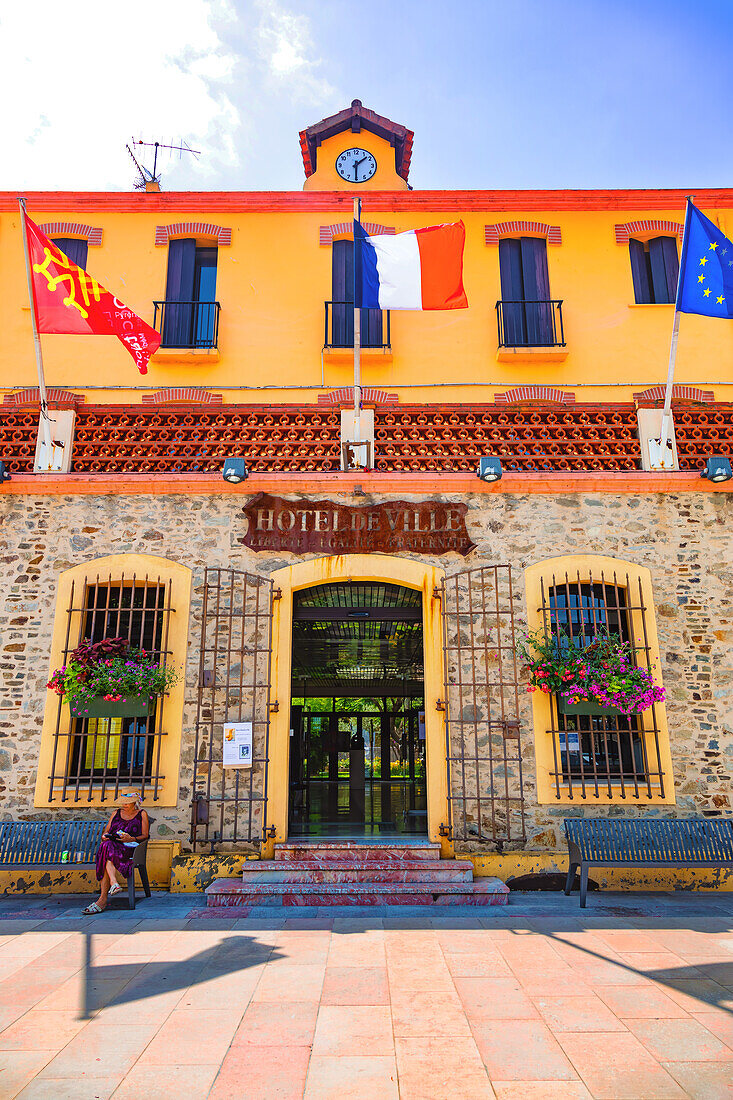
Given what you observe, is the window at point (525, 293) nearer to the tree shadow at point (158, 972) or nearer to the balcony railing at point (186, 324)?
the balcony railing at point (186, 324)

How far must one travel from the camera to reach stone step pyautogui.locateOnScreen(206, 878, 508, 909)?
22.9 feet

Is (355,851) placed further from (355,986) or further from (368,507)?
(368,507)

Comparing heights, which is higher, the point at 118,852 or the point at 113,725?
the point at 113,725

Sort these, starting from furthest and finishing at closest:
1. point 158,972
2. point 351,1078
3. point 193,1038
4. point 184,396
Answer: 1. point 184,396
2. point 158,972
3. point 193,1038
4. point 351,1078

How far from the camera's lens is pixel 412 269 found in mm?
8414

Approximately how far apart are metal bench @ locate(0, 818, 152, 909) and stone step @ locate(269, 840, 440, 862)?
5.15 feet

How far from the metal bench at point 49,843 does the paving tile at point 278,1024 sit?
3367 millimetres

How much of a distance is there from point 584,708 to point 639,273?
6.93 metres

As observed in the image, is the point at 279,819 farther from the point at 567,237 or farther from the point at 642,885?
the point at 567,237

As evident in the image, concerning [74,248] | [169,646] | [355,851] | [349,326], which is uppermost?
[74,248]

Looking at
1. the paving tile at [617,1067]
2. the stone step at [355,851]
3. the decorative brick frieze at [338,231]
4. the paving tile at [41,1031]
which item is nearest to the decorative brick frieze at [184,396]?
the decorative brick frieze at [338,231]

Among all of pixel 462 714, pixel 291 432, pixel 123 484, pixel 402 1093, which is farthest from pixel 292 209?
pixel 402 1093

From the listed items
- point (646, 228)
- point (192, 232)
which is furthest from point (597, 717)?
point (192, 232)

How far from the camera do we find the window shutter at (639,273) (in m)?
10.5
